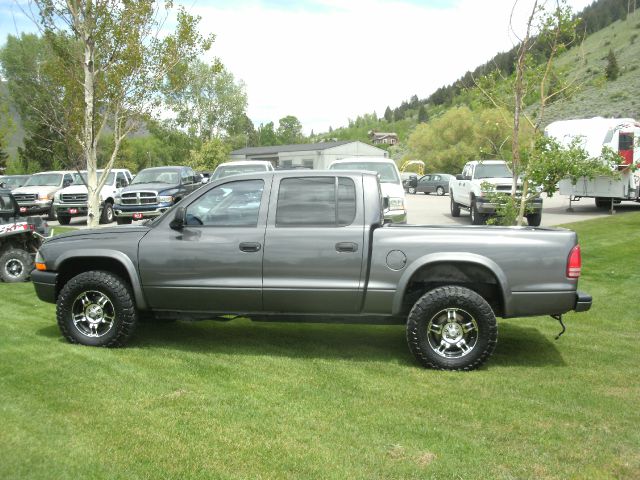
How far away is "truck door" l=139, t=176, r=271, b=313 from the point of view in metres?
5.94

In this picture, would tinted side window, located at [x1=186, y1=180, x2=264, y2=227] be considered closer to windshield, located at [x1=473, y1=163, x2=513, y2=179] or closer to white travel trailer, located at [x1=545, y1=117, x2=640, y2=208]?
windshield, located at [x1=473, y1=163, x2=513, y2=179]

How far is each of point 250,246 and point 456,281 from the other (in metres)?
1.93

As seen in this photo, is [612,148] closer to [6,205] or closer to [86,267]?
[6,205]

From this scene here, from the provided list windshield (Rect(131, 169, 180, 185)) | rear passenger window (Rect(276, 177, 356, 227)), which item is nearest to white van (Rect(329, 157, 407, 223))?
rear passenger window (Rect(276, 177, 356, 227))

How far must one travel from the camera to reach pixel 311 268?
5.83 meters

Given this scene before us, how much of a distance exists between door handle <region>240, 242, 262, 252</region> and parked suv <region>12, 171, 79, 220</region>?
18.5 m

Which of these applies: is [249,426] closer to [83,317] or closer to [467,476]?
[467,476]

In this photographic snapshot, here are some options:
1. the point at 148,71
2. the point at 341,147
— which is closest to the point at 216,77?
the point at 341,147

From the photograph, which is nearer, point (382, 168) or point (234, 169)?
point (382, 168)

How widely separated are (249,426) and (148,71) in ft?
33.6

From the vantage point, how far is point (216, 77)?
253 ft

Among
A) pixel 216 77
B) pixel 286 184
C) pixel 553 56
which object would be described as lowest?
pixel 286 184

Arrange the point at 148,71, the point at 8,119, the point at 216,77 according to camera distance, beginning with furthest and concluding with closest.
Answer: the point at 216,77 < the point at 8,119 < the point at 148,71

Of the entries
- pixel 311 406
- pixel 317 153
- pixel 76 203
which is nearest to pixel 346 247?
pixel 311 406
